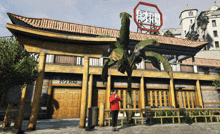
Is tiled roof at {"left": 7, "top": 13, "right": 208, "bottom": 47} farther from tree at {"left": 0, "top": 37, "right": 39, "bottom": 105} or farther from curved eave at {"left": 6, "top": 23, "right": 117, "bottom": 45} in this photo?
tree at {"left": 0, "top": 37, "right": 39, "bottom": 105}

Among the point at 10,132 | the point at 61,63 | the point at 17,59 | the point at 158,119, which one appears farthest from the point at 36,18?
the point at 158,119

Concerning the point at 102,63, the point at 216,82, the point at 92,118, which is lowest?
the point at 92,118

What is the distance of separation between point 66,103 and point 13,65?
6524mm

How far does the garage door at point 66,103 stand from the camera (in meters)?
10.6

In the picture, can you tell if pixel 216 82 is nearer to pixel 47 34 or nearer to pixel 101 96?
pixel 101 96

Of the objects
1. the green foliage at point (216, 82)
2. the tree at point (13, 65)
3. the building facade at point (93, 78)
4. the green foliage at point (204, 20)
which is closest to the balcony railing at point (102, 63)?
the building facade at point (93, 78)

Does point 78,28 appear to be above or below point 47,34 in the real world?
above

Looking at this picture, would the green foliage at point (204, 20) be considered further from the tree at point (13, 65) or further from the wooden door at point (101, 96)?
the tree at point (13, 65)

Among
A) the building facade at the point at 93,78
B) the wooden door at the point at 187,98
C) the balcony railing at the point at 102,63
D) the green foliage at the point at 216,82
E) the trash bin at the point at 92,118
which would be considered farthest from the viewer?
the green foliage at the point at 216,82

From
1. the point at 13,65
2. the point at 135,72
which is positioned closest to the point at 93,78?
the point at 135,72

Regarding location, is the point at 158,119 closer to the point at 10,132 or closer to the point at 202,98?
the point at 10,132

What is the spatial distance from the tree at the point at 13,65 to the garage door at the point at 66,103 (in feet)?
17.3

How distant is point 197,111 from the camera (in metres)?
8.62

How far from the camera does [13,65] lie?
5.14 m
